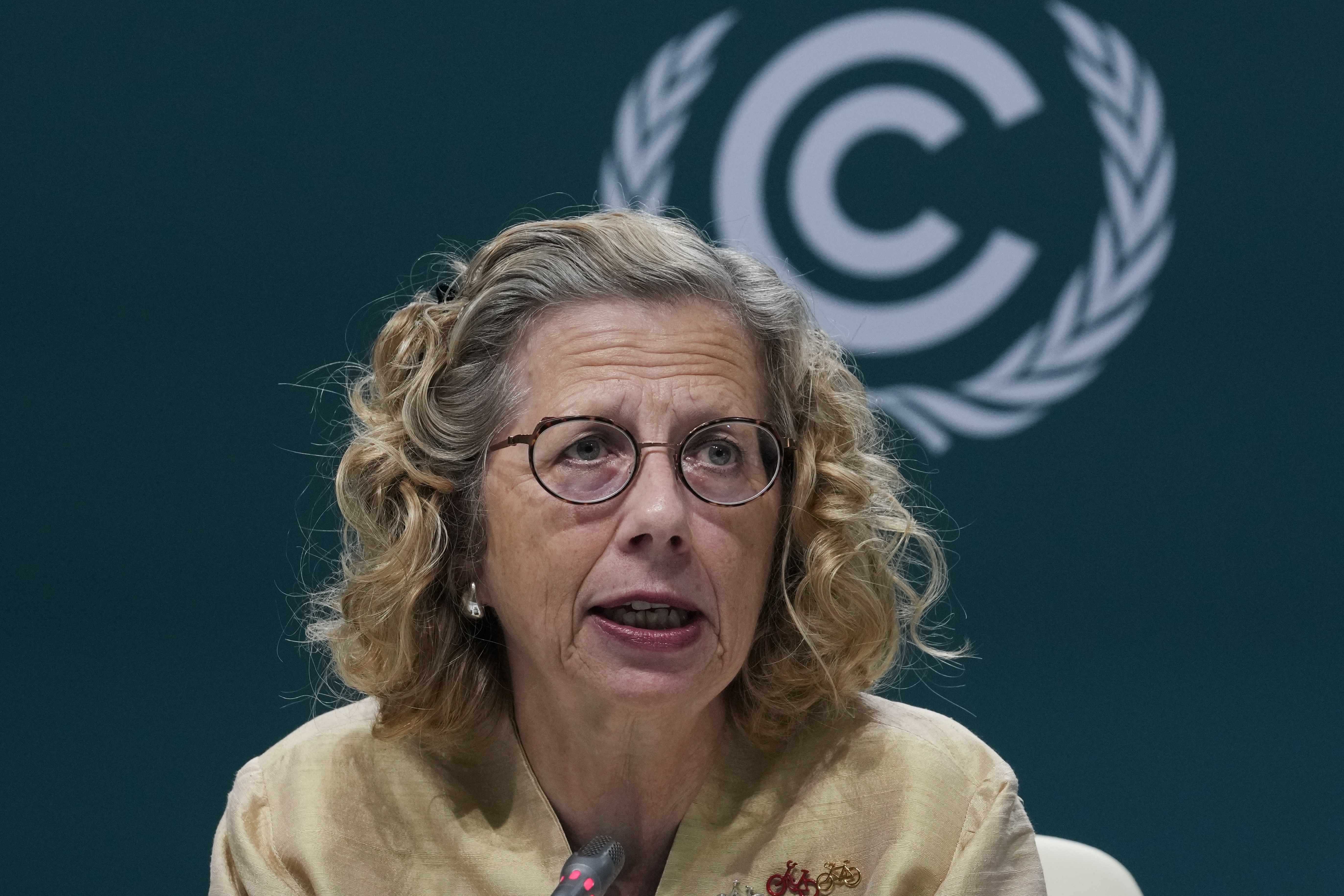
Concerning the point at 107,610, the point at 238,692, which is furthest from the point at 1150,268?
the point at 107,610

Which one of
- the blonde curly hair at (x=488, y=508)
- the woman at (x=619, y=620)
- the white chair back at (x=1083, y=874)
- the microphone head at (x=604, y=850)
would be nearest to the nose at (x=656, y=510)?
the woman at (x=619, y=620)

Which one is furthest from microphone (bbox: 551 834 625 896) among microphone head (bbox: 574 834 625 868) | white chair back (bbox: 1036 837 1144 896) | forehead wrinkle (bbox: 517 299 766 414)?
white chair back (bbox: 1036 837 1144 896)

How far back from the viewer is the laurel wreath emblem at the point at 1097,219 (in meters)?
2.93

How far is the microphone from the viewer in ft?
5.01

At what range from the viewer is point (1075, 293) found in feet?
9.70

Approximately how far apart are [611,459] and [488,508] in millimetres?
201

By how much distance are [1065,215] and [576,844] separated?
179 cm

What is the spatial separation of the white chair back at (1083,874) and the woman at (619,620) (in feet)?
1.03

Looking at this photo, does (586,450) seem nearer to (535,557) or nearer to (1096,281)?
(535,557)

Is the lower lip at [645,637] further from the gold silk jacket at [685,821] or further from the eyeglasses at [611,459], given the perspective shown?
the gold silk jacket at [685,821]

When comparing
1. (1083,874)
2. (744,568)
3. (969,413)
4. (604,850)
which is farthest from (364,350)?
(1083,874)

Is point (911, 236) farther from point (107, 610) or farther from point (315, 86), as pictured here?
point (107, 610)

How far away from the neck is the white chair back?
59cm

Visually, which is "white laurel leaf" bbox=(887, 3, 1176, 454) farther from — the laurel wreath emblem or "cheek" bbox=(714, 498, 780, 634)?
"cheek" bbox=(714, 498, 780, 634)
